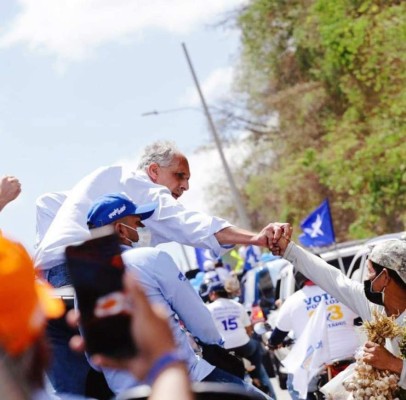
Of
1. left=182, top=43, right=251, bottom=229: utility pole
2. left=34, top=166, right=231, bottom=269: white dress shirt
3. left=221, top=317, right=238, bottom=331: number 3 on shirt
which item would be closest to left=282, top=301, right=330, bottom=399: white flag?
left=221, top=317, right=238, bottom=331: number 3 on shirt

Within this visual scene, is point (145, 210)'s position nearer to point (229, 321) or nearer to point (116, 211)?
point (116, 211)

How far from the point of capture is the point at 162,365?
2.05 metres

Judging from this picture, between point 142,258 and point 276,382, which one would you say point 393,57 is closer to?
point 276,382

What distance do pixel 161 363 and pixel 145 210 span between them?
269 centimetres

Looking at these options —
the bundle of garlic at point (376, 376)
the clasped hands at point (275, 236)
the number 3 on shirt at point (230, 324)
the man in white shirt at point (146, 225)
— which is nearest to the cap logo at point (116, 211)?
the man in white shirt at point (146, 225)

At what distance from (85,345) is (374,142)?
86.0 feet

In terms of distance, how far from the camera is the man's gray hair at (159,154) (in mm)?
5840

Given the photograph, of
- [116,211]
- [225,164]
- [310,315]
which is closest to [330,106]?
[225,164]

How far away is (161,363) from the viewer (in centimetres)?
205

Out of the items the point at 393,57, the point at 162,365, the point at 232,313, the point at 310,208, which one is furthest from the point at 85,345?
the point at 310,208

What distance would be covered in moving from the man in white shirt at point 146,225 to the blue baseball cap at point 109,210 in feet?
0.63

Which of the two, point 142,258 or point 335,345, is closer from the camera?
point 142,258

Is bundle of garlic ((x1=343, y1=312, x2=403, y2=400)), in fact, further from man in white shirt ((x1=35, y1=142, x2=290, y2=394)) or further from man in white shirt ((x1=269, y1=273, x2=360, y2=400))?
man in white shirt ((x1=269, y1=273, x2=360, y2=400))

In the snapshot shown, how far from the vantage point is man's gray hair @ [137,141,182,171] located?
584cm
